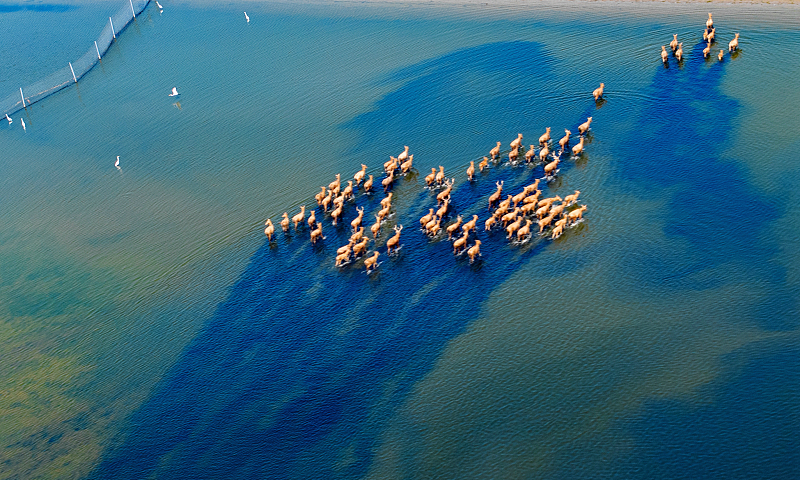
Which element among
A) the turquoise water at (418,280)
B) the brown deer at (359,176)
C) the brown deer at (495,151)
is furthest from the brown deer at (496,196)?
the brown deer at (359,176)

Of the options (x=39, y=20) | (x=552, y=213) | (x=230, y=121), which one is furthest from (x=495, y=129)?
(x=39, y=20)

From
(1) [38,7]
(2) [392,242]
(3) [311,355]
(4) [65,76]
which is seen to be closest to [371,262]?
(2) [392,242]

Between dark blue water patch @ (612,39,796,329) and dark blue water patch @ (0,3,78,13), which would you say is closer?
dark blue water patch @ (612,39,796,329)

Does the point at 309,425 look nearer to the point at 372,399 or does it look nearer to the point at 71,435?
the point at 372,399

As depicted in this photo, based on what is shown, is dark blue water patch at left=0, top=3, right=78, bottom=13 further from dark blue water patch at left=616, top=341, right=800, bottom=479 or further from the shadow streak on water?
dark blue water patch at left=616, top=341, right=800, bottom=479

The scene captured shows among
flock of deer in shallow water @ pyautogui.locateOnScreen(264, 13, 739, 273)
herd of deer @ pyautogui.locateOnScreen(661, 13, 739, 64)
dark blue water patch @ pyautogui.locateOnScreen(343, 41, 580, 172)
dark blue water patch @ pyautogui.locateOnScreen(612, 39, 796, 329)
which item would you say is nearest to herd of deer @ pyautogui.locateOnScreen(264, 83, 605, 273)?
flock of deer in shallow water @ pyautogui.locateOnScreen(264, 13, 739, 273)

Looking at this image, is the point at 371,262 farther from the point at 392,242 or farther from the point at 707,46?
the point at 707,46
